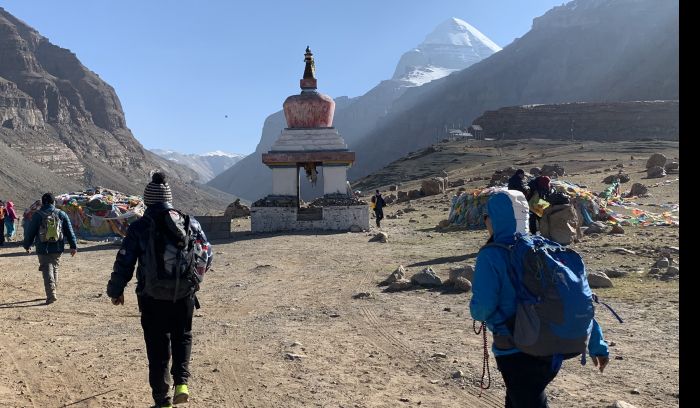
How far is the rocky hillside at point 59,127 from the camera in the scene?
99.7 metres

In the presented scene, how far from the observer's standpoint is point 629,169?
34656mm

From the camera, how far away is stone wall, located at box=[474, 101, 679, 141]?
3196 inches

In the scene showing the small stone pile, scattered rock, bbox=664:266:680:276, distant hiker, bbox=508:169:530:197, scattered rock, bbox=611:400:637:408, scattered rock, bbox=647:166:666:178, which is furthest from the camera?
scattered rock, bbox=647:166:666:178

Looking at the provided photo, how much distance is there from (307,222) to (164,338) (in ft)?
58.2

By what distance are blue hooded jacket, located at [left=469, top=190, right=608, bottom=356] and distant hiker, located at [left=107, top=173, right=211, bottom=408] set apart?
7.97 ft

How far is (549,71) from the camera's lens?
135625 mm

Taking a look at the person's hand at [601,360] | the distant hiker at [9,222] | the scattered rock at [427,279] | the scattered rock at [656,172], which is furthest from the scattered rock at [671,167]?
the person's hand at [601,360]

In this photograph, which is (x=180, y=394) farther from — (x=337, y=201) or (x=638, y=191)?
(x=638, y=191)

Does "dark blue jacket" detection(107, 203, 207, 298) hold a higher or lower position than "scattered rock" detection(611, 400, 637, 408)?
higher

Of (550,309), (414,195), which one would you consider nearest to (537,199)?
(550,309)

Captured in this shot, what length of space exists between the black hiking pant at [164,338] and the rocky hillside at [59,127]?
273 feet

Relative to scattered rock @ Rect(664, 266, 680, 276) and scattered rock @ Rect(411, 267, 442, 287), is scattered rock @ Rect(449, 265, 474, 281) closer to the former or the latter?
scattered rock @ Rect(411, 267, 442, 287)

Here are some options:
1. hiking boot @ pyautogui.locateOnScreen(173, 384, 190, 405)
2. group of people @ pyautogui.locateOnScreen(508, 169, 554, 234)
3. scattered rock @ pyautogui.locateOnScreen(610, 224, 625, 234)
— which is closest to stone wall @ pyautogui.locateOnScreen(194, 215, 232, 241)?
group of people @ pyautogui.locateOnScreen(508, 169, 554, 234)

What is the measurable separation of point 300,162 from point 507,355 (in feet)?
67.4
